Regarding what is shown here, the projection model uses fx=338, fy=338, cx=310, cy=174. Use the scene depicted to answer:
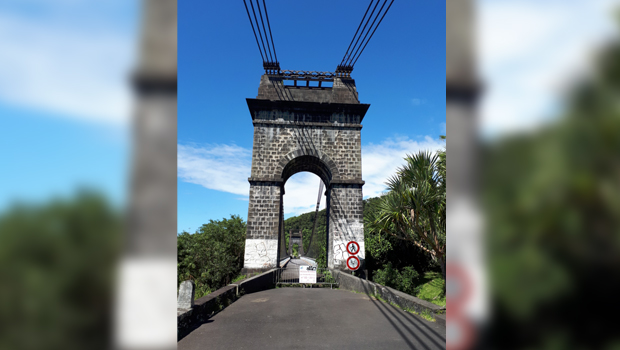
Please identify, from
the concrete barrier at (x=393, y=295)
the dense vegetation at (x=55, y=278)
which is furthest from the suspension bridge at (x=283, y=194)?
the dense vegetation at (x=55, y=278)

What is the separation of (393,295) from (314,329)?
9.73 feet

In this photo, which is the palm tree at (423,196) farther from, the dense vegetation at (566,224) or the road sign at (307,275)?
the dense vegetation at (566,224)

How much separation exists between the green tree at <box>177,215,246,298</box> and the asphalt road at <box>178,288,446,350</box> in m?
8.64

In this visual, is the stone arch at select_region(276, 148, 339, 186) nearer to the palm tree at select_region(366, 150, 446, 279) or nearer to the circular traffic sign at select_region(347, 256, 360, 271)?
the circular traffic sign at select_region(347, 256, 360, 271)

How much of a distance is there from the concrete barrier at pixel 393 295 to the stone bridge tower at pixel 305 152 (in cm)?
325

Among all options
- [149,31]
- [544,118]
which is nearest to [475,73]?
[544,118]

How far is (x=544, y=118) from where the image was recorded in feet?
1.58

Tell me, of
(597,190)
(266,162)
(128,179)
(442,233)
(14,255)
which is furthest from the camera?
(266,162)

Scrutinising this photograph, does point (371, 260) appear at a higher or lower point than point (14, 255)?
lower

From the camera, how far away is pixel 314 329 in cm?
618

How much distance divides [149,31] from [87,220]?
1.51 feet

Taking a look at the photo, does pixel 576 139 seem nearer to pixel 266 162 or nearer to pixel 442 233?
pixel 442 233

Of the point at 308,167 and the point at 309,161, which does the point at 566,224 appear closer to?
the point at 309,161

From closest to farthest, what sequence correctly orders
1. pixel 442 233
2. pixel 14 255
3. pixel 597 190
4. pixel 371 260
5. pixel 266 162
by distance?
pixel 597 190 → pixel 14 255 → pixel 442 233 → pixel 266 162 → pixel 371 260
